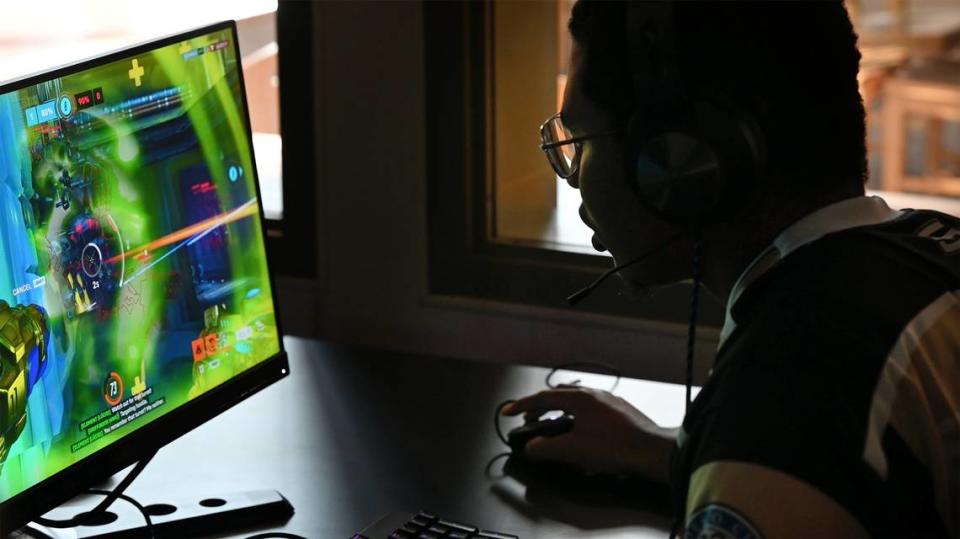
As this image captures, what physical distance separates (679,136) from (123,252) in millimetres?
539

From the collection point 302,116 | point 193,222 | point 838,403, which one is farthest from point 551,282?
point 838,403

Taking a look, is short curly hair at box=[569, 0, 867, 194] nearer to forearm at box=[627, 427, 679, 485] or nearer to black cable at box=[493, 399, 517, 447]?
forearm at box=[627, 427, 679, 485]

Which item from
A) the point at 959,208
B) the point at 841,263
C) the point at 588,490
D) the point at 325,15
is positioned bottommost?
the point at 588,490

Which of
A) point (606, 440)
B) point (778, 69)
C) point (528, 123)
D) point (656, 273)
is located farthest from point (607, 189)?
point (528, 123)

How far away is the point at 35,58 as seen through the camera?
254 centimetres

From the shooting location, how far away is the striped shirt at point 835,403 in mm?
947

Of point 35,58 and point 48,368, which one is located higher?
point 35,58

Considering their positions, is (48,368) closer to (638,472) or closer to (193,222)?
(193,222)

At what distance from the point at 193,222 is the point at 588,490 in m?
0.51

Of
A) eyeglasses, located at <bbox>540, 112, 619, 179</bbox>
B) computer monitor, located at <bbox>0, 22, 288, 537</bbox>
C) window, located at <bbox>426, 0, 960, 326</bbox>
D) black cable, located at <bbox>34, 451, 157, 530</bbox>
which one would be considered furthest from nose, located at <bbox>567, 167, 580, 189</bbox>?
window, located at <bbox>426, 0, 960, 326</bbox>

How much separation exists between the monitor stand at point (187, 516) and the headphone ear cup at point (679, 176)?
53 cm

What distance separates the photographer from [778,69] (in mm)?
1076

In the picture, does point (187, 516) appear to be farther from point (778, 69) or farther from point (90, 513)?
point (778, 69)

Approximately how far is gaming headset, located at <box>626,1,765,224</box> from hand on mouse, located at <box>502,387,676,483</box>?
1.46 feet
